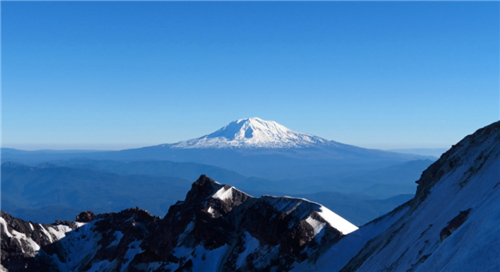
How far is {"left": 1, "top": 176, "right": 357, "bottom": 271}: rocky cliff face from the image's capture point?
9919cm

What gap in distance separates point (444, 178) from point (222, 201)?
61.0 meters

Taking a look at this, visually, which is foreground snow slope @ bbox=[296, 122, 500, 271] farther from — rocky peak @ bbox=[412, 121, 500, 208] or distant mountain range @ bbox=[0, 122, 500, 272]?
distant mountain range @ bbox=[0, 122, 500, 272]

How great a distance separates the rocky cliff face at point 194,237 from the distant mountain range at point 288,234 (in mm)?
268

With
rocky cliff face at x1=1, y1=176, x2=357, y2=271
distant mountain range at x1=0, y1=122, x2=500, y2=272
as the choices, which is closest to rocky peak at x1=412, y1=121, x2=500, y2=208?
distant mountain range at x1=0, y1=122, x2=500, y2=272

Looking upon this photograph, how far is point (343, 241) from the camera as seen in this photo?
301 ft

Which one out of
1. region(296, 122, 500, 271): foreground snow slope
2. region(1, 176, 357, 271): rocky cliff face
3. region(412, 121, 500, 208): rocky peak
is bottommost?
region(1, 176, 357, 271): rocky cliff face

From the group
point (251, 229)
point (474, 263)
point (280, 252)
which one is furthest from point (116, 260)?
point (474, 263)

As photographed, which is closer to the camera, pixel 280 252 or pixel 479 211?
pixel 479 211

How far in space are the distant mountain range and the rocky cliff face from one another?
0.88 ft

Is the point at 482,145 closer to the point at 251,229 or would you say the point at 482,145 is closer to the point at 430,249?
the point at 430,249

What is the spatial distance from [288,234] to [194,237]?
95.4 ft

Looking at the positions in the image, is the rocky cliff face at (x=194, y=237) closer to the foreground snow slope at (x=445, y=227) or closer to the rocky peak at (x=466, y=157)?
the foreground snow slope at (x=445, y=227)

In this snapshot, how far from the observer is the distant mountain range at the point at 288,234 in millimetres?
52500

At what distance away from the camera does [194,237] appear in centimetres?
11731
